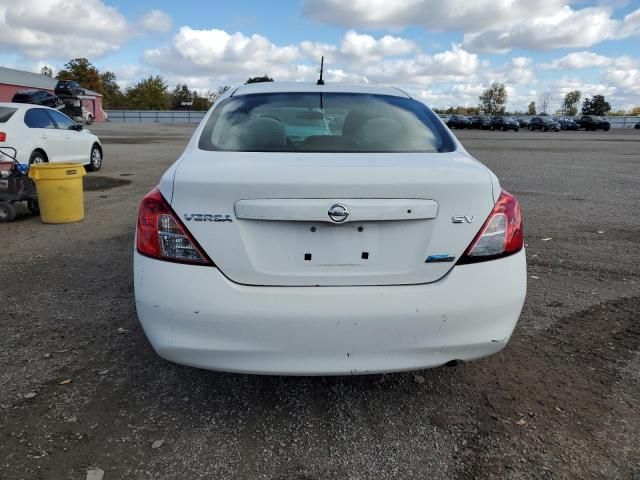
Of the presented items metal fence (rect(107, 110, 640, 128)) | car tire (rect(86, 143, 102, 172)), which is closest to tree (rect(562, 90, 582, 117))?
metal fence (rect(107, 110, 640, 128))

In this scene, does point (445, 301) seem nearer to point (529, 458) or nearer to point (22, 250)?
point (529, 458)

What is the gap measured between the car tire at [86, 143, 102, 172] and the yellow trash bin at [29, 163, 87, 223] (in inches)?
248

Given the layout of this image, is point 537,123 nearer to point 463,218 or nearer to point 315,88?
point 315,88

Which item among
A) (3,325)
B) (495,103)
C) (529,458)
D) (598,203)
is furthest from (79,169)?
(495,103)

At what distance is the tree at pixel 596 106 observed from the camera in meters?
111

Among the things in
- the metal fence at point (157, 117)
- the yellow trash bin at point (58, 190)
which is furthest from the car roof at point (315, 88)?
the metal fence at point (157, 117)

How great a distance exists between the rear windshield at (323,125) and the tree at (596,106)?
122358 millimetres

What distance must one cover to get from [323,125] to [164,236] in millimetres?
1478

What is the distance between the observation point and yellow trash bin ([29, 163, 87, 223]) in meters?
6.86

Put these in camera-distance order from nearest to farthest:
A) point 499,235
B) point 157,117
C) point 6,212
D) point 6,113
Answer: point 499,235 → point 6,212 → point 6,113 → point 157,117

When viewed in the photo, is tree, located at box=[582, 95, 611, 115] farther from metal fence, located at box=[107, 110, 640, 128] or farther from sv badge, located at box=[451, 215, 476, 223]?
sv badge, located at box=[451, 215, 476, 223]

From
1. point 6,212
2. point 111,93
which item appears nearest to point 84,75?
point 111,93

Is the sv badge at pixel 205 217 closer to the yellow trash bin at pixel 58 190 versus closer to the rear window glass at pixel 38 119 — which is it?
the yellow trash bin at pixel 58 190

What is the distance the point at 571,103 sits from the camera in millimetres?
124438
